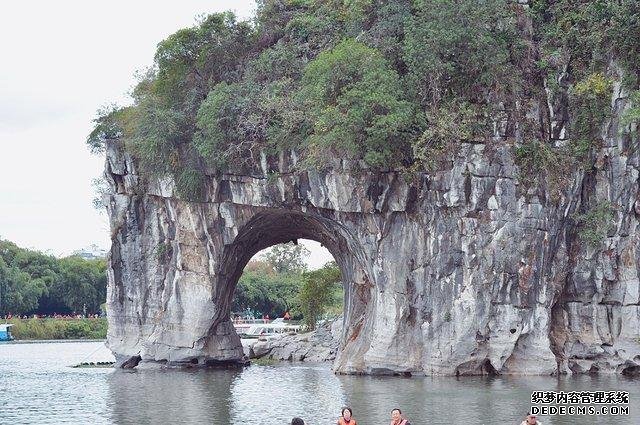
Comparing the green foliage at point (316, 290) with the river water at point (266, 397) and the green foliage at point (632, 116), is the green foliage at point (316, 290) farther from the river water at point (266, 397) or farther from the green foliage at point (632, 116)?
the green foliage at point (632, 116)

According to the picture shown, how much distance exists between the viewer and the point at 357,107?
28.5 metres

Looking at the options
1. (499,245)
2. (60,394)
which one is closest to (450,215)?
(499,245)

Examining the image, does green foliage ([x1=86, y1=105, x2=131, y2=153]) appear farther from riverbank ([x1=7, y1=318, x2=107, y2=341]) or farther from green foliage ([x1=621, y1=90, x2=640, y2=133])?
riverbank ([x1=7, y1=318, x2=107, y2=341])

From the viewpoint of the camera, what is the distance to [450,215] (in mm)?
29625

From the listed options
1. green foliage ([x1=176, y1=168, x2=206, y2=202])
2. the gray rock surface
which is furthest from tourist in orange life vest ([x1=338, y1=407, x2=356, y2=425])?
the gray rock surface

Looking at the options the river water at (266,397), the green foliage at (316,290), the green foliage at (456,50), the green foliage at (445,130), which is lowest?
the river water at (266,397)

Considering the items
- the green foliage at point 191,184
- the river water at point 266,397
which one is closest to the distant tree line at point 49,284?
the river water at point 266,397

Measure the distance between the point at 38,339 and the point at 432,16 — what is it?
42009 mm

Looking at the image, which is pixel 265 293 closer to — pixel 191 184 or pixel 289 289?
pixel 289 289

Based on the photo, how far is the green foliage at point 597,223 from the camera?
29391 millimetres

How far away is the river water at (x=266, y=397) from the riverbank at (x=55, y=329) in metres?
30.0

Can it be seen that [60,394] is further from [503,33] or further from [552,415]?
[503,33]

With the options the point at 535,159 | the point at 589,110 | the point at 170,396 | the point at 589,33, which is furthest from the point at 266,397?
the point at 589,33

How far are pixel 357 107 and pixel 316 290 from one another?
836 inches
